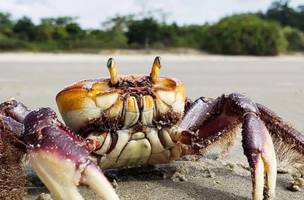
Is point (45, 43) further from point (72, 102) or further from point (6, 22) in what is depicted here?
point (72, 102)

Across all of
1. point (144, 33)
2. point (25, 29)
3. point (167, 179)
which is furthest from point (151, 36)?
point (167, 179)

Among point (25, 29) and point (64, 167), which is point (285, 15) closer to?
point (25, 29)

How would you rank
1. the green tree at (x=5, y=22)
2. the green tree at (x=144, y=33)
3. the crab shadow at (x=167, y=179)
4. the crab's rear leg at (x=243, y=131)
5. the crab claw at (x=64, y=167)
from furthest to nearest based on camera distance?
the green tree at (x=5, y=22), the green tree at (x=144, y=33), the crab shadow at (x=167, y=179), the crab's rear leg at (x=243, y=131), the crab claw at (x=64, y=167)

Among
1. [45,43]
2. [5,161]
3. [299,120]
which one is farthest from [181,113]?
[45,43]

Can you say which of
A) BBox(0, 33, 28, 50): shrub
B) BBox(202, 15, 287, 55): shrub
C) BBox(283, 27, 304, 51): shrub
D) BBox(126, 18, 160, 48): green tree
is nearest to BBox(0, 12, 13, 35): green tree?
BBox(0, 33, 28, 50): shrub

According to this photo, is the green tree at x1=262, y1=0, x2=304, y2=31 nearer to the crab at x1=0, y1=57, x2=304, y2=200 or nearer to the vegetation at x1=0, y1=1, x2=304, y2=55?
the vegetation at x1=0, y1=1, x2=304, y2=55

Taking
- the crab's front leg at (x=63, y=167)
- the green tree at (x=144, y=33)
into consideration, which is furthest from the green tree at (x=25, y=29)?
the crab's front leg at (x=63, y=167)

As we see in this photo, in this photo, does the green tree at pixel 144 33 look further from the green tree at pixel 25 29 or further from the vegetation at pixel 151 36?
the green tree at pixel 25 29
